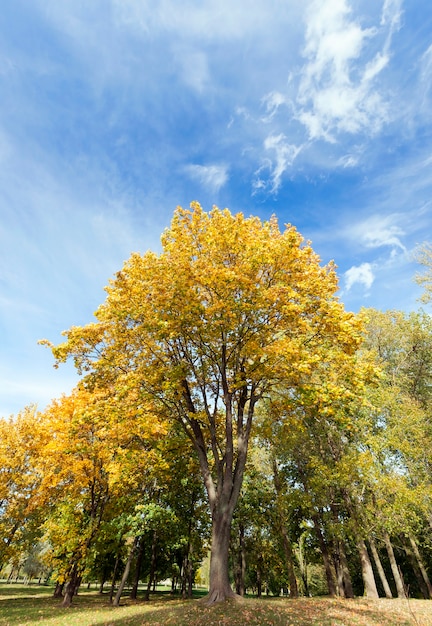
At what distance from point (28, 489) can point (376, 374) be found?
23.5m

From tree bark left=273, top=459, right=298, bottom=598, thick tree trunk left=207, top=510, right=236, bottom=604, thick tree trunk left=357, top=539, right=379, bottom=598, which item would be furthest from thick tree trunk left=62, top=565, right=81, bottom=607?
thick tree trunk left=357, top=539, right=379, bottom=598

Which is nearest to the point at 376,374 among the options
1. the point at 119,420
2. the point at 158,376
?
the point at 158,376

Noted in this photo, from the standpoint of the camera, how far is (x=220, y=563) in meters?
11.1

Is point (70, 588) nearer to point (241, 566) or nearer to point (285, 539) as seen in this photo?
point (285, 539)

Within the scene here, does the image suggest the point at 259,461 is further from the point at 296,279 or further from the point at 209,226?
the point at 209,226

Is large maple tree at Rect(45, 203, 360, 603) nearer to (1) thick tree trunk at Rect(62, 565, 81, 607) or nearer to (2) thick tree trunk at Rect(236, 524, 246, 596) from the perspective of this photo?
(1) thick tree trunk at Rect(62, 565, 81, 607)

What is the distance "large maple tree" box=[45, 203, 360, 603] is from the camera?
36.1ft

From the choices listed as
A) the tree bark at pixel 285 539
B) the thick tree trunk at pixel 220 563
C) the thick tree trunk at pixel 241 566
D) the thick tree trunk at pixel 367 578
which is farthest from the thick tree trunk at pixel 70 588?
the thick tree trunk at pixel 367 578

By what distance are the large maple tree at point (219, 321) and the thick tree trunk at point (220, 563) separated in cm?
3

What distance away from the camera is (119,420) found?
38.9 ft

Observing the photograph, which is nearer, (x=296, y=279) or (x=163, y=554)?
(x=296, y=279)

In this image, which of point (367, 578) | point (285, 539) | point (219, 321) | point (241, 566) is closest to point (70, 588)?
point (285, 539)

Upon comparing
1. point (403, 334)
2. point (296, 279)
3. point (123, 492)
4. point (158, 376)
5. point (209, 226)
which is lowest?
point (123, 492)

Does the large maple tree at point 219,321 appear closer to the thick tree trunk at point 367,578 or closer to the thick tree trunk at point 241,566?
the thick tree trunk at point 367,578
